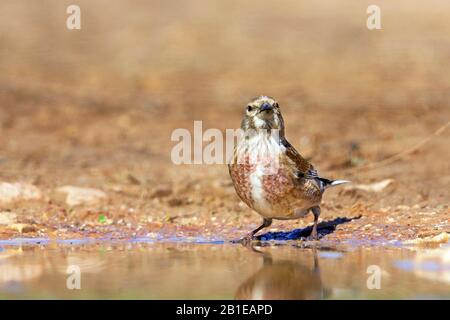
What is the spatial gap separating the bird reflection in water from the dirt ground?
169cm

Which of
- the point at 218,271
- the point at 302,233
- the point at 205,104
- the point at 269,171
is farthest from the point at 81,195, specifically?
the point at 205,104

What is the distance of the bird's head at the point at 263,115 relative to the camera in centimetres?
791

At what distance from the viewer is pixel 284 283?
5.66 m

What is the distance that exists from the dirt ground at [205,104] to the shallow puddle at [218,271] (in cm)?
89

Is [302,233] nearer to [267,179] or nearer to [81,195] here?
[267,179]

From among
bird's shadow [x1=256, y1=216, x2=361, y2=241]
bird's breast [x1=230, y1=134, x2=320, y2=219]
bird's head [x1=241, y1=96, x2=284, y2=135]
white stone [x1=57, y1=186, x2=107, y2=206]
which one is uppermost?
bird's head [x1=241, y1=96, x2=284, y2=135]

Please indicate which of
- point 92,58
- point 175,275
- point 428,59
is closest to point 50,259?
point 175,275

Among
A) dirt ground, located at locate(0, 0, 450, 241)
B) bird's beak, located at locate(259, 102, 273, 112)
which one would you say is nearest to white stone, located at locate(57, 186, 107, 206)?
dirt ground, located at locate(0, 0, 450, 241)

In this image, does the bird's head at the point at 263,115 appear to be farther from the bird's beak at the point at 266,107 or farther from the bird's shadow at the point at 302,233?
the bird's shadow at the point at 302,233

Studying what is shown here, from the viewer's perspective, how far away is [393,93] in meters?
16.0

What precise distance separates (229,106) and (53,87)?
3.15 meters

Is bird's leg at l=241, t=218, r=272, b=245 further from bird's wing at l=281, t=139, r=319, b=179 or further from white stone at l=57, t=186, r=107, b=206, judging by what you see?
white stone at l=57, t=186, r=107, b=206

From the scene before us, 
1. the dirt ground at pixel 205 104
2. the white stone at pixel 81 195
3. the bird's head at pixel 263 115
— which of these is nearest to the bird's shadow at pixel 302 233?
the dirt ground at pixel 205 104

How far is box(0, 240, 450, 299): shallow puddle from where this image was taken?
5355mm
